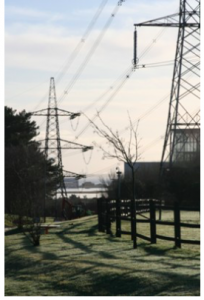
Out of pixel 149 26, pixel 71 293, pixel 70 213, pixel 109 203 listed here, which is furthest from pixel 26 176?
pixel 71 293

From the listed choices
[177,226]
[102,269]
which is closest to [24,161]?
[177,226]

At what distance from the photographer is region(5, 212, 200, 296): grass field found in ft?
46.5

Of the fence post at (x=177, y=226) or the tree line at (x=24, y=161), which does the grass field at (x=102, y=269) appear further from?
the tree line at (x=24, y=161)

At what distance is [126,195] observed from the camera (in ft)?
156

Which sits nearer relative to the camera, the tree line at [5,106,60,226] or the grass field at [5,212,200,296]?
the grass field at [5,212,200,296]

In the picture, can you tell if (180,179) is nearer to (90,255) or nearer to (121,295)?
(90,255)

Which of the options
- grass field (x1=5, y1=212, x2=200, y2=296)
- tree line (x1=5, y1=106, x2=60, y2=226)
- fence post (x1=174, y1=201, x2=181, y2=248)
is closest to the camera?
grass field (x1=5, y1=212, x2=200, y2=296)

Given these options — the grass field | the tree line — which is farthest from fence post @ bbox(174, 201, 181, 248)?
the tree line

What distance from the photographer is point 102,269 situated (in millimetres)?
16109

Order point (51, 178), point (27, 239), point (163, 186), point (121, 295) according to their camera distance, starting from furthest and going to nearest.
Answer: point (51, 178) < point (163, 186) < point (27, 239) < point (121, 295)

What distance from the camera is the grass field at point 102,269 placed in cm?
1417

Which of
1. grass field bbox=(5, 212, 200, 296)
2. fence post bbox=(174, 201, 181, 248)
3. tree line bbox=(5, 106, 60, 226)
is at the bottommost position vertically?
grass field bbox=(5, 212, 200, 296)

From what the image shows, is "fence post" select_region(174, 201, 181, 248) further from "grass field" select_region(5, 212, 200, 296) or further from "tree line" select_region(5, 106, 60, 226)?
"tree line" select_region(5, 106, 60, 226)

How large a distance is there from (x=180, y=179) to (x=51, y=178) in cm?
2764
